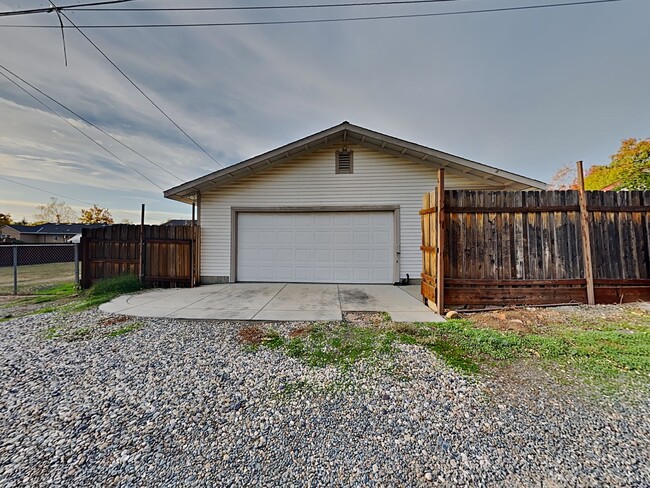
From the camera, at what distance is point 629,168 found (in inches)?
407

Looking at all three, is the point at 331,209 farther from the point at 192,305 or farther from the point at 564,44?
the point at 564,44

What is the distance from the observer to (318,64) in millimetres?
8414

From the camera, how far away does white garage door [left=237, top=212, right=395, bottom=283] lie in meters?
7.34

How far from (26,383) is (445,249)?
5.69 m

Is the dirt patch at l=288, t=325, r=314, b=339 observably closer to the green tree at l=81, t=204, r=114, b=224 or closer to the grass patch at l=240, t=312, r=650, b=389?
the grass patch at l=240, t=312, r=650, b=389

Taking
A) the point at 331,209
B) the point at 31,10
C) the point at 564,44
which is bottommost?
the point at 331,209

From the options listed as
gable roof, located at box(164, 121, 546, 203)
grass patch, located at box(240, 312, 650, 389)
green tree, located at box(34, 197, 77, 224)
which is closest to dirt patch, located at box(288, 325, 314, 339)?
grass patch, located at box(240, 312, 650, 389)

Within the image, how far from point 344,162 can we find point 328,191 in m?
1.03

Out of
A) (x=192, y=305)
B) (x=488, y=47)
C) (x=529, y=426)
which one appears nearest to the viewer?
(x=529, y=426)

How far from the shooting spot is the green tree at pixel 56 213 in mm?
38531

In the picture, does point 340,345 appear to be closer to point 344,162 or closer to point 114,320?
point 114,320

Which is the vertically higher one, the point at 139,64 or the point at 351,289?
the point at 139,64

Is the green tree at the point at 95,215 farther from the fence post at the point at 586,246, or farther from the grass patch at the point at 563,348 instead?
the fence post at the point at 586,246

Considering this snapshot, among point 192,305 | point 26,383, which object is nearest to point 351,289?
point 192,305
